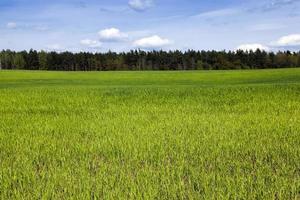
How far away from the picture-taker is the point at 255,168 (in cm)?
779

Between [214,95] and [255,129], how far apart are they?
38.8ft

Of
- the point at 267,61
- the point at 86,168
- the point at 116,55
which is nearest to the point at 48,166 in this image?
the point at 86,168

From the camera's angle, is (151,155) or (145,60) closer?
(151,155)

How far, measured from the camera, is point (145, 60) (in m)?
173

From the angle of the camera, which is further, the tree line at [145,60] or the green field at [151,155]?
the tree line at [145,60]

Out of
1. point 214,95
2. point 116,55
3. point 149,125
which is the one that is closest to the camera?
point 149,125

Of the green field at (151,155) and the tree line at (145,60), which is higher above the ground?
the tree line at (145,60)

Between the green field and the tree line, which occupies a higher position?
the tree line

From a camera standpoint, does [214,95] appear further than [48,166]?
Yes

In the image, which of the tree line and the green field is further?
the tree line

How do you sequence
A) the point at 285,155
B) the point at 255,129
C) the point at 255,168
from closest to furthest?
the point at 255,168 < the point at 285,155 < the point at 255,129

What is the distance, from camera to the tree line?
157 m

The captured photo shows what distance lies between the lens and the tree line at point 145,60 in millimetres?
156750

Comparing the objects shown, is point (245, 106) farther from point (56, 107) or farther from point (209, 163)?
point (209, 163)
